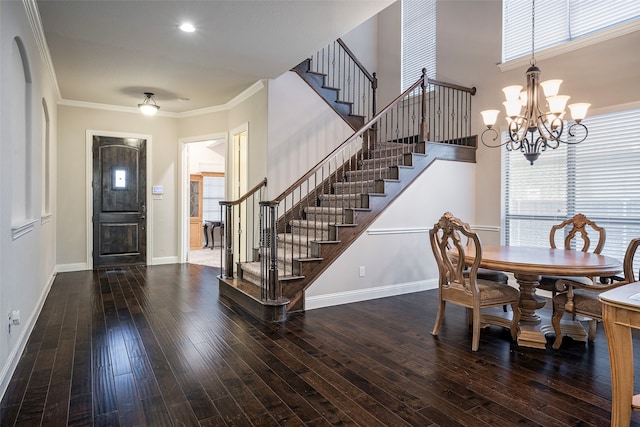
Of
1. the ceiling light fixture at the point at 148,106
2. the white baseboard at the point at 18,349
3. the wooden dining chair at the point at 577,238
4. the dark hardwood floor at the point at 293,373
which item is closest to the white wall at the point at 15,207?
the white baseboard at the point at 18,349

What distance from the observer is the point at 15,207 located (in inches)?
114

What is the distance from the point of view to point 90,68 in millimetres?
4645

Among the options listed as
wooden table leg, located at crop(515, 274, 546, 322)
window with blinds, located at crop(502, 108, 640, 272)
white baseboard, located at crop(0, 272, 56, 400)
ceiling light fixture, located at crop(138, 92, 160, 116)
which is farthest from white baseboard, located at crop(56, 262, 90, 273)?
window with blinds, located at crop(502, 108, 640, 272)

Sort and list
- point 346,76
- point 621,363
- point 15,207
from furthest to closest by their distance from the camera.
Answer: point 346,76
point 15,207
point 621,363

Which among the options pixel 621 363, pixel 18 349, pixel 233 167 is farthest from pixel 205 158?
pixel 621 363

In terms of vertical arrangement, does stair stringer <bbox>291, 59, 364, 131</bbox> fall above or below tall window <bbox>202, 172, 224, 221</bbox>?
above

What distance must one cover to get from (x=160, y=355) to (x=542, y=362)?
2.85 metres

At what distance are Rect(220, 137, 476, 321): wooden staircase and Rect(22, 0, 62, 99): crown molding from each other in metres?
2.93

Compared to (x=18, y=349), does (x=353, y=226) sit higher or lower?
higher

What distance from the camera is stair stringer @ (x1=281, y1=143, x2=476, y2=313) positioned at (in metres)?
3.99

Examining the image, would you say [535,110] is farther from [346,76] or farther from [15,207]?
[15,207]

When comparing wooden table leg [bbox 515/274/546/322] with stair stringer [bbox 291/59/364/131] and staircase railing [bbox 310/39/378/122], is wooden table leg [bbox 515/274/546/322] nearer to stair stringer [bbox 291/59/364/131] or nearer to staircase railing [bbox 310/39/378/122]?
stair stringer [bbox 291/59/364/131]

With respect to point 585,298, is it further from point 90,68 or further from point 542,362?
point 90,68

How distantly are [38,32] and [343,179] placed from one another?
365cm
